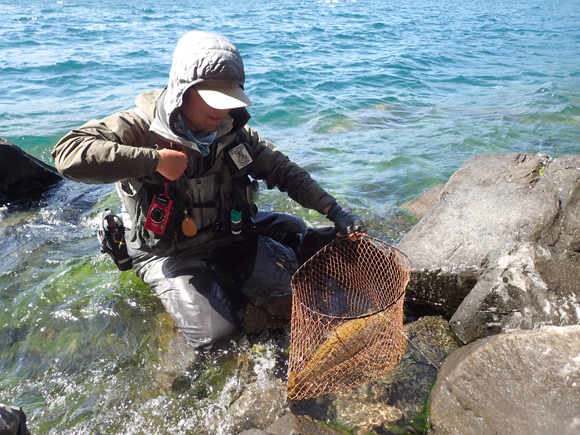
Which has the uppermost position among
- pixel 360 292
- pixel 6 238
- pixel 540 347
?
pixel 540 347

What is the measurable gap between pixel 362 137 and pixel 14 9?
80.4ft

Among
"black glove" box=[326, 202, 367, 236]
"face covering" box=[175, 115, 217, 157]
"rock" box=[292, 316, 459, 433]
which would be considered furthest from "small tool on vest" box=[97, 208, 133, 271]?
"rock" box=[292, 316, 459, 433]

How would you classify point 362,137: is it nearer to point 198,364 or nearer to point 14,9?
point 198,364

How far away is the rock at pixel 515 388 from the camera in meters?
2.66

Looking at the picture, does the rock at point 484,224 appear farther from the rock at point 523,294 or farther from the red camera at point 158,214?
the red camera at point 158,214

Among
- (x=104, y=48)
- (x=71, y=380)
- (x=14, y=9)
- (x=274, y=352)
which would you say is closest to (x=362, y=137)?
(x=274, y=352)

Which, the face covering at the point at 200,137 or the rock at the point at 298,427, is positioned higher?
the face covering at the point at 200,137

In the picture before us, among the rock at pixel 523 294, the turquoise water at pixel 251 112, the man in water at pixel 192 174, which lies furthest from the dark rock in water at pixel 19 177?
the rock at pixel 523 294

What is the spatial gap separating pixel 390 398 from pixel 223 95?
2.54 metres

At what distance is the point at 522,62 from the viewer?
17.5m

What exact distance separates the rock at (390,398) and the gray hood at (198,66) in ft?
7.86

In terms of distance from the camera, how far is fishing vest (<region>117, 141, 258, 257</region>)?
12.5ft

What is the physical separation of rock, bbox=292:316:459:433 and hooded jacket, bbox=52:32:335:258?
1.56 meters

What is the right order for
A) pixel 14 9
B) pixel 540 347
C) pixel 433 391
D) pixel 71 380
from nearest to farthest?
1. pixel 540 347
2. pixel 433 391
3. pixel 71 380
4. pixel 14 9
